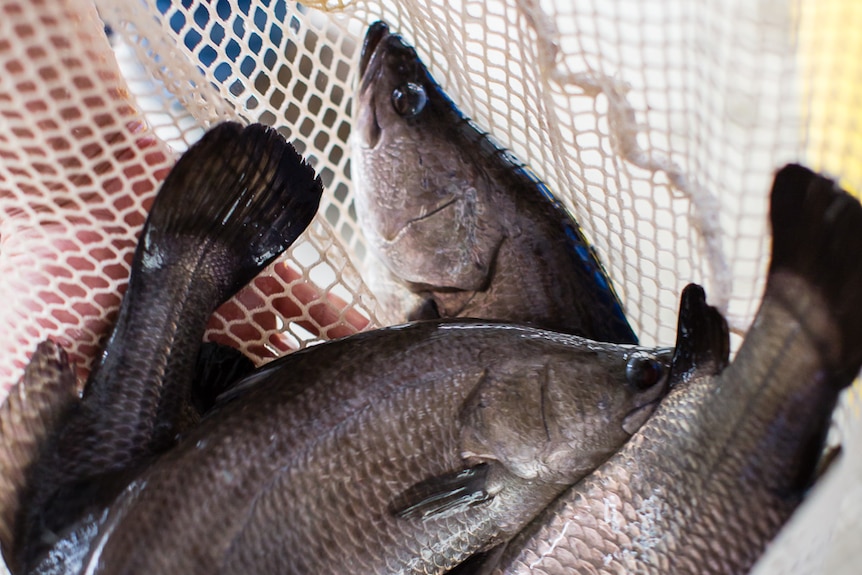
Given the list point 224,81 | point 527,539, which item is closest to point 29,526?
point 527,539

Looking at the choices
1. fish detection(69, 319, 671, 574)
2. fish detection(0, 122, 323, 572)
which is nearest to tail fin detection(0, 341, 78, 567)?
fish detection(0, 122, 323, 572)

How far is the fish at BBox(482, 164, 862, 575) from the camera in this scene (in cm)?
61

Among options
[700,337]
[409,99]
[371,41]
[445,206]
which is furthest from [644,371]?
[371,41]

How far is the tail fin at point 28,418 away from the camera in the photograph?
0.74m

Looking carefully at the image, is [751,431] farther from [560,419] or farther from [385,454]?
[385,454]

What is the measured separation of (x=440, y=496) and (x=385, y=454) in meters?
0.06

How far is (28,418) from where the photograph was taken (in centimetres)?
76

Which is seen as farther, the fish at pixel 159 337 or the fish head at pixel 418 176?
the fish head at pixel 418 176

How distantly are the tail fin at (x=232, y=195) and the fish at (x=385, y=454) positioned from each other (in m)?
0.19

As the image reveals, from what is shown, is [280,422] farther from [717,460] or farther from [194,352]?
[717,460]

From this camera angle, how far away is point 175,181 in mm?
834

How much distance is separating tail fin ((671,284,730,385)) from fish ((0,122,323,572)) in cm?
44

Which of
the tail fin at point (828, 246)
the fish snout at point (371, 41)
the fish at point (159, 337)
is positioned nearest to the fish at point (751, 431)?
the tail fin at point (828, 246)

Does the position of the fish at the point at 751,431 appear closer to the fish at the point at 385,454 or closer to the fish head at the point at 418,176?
the fish at the point at 385,454
